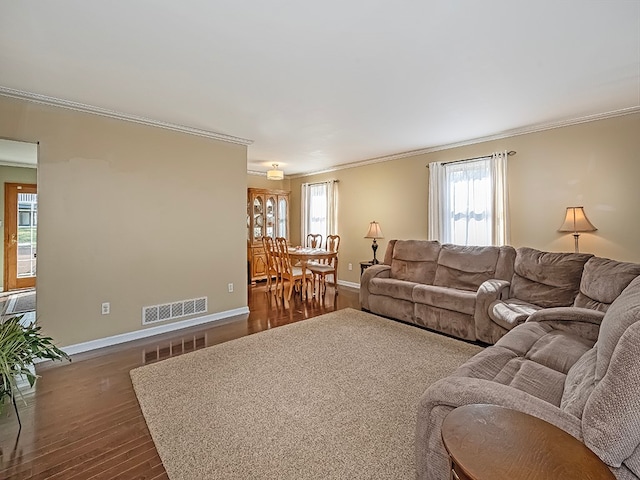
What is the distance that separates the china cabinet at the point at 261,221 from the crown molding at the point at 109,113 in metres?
2.51

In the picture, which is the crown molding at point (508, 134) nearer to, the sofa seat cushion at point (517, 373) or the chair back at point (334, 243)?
the chair back at point (334, 243)

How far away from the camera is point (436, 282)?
4215mm

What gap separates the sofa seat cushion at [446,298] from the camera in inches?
138

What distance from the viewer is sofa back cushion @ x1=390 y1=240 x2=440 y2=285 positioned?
440 cm

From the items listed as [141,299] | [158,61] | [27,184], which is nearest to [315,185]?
[141,299]

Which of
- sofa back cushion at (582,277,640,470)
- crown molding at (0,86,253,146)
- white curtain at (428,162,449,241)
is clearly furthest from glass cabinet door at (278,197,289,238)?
sofa back cushion at (582,277,640,470)

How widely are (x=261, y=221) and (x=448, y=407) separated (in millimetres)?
6155

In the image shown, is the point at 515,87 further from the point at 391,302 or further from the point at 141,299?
the point at 141,299

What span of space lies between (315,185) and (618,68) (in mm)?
5283

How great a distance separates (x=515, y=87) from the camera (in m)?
2.86

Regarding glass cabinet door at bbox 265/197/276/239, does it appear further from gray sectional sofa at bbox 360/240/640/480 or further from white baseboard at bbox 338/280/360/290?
gray sectional sofa at bbox 360/240/640/480

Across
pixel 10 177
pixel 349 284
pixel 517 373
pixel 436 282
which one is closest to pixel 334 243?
pixel 349 284

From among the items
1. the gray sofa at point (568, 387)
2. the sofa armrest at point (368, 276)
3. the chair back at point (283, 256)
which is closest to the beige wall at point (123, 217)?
the chair back at point (283, 256)

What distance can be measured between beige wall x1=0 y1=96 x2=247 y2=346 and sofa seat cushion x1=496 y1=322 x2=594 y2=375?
3.53 meters
